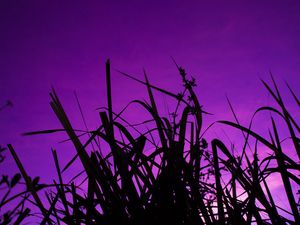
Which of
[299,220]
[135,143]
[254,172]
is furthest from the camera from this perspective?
[135,143]

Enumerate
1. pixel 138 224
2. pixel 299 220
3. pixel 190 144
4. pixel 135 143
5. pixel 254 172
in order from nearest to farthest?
pixel 299 220
pixel 138 224
pixel 254 172
pixel 135 143
pixel 190 144

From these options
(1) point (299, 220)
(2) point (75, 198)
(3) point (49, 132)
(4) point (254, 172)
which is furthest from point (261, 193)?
(3) point (49, 132)

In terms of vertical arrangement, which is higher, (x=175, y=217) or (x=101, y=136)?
(x=101, y=136)

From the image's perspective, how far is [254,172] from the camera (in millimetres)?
1133

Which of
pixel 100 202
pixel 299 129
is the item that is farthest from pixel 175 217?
pixel 299 129

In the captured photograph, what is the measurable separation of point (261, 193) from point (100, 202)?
0.57 m

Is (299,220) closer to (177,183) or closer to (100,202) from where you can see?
(177,183)

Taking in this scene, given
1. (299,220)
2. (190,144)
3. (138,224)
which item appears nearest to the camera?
(299,220)

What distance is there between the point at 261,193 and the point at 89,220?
1.99 ft

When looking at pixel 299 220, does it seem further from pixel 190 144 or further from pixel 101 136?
pixel 101 136

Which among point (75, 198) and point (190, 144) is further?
point (190, 144)

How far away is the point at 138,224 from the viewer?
3.34ft

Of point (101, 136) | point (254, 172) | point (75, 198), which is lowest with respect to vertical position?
point (75, 198)

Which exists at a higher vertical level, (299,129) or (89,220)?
(299,129)
